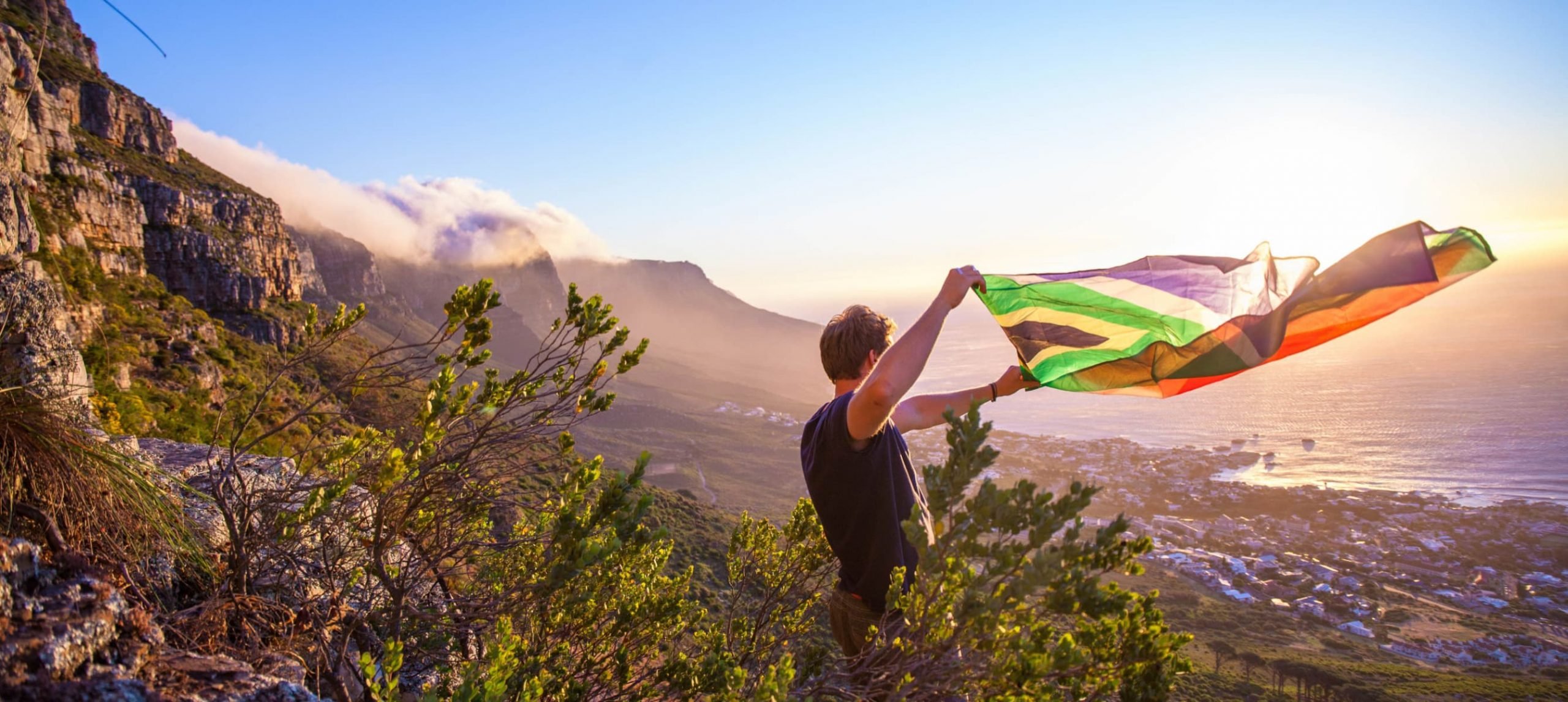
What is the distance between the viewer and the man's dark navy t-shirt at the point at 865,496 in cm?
242

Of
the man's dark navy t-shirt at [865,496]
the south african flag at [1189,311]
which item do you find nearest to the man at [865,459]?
the man's dark navy t-shirt at [865,496]

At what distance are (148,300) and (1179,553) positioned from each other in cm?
5343

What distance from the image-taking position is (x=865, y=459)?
241 centimetres

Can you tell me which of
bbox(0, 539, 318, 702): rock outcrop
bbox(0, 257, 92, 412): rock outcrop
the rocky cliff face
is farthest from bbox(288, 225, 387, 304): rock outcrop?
bbox(0, 539, 318, 702): rock outcrop

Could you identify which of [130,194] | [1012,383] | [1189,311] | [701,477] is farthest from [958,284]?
[701,477]

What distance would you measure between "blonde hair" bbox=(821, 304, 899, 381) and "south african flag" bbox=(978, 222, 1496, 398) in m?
0.82

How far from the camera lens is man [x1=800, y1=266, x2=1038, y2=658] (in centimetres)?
221

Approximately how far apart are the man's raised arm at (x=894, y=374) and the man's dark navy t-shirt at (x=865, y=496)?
0.09 meters

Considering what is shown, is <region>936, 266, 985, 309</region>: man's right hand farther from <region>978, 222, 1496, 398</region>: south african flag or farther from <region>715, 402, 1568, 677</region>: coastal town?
<region>715, 402, 1568, 677</region>: coastal town

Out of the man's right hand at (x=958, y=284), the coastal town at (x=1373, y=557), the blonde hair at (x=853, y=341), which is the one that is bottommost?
the coastal town at (x=1373, y=557)

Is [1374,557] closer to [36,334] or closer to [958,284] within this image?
[958,284]

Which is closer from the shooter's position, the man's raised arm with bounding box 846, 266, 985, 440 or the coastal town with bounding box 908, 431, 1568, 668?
the man's raised arm with bounding box 846, 266, 985, 440

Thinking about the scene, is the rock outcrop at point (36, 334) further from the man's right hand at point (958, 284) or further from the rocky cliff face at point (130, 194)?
the rocky cliff face at point (130, 194)

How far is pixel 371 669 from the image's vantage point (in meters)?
1.87
